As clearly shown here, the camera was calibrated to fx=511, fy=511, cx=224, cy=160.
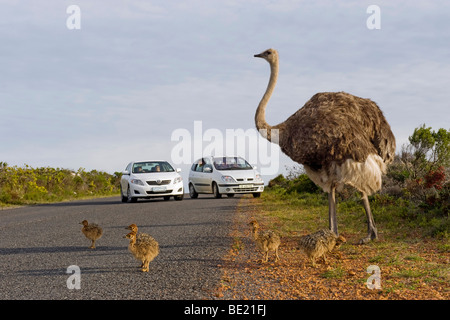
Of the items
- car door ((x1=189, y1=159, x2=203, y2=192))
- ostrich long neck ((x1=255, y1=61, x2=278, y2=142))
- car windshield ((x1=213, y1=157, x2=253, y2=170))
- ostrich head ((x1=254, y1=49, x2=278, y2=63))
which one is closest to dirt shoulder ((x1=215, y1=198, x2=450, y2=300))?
ostrich long neck ((x1=255, y1=61, x2=278, y2=142))

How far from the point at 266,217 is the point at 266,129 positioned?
14.1 feet

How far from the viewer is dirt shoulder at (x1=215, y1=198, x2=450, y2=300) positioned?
17.2 ft

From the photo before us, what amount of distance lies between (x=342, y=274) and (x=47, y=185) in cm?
2556

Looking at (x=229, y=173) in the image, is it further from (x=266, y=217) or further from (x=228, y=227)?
(x=228, y=227)

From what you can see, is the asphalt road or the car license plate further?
the car license plate

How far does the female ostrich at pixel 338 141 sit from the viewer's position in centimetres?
807

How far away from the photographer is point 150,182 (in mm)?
20266

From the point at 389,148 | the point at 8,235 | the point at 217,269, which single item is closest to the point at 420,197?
the point at 389,148

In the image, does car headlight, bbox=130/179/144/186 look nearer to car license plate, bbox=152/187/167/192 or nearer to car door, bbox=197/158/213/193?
car license plate, bbox=152/187/167/192

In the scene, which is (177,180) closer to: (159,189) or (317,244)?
(159,189)

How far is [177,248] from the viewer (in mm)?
8312

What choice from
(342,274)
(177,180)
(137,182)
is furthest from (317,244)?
(177,180)

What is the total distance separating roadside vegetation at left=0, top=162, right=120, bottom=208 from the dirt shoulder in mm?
16818

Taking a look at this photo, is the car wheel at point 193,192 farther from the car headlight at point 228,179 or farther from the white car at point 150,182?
the car headlight at point 228,179
